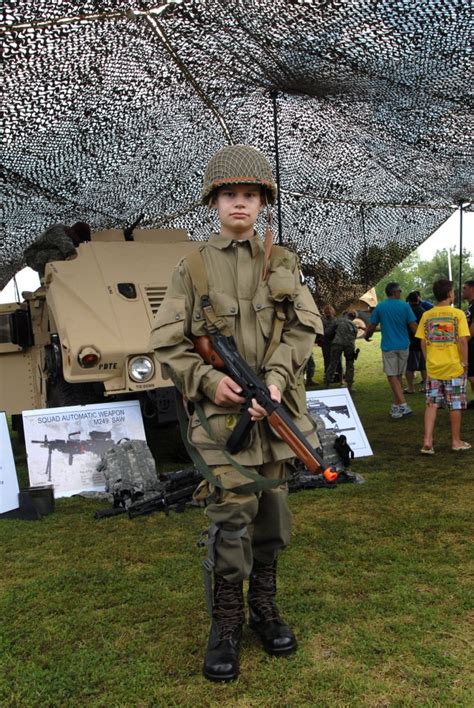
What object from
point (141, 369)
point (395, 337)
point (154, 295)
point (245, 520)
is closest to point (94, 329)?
point (141, 369)

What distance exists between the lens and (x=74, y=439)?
5.20 m

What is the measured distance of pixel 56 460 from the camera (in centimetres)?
509

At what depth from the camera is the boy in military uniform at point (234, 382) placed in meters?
2.36

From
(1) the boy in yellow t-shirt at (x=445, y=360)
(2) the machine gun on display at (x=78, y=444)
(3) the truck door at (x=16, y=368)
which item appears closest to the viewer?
(2) the machine gun on display at (x=78, y=444)

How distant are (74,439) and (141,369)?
74 centimetres

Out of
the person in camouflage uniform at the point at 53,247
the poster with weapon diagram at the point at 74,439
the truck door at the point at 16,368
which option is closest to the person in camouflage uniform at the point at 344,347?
the truck door at the point at 16,368

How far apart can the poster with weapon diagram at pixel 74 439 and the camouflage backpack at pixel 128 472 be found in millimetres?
135

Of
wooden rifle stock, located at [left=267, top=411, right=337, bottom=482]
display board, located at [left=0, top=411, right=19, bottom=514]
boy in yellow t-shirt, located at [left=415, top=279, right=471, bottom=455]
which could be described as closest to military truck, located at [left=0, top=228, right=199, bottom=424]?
display board, located at [left=0, top=411, right=19, bottom=514]

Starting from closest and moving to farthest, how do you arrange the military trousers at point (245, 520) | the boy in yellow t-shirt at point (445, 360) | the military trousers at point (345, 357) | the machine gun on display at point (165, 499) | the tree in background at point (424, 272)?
1. the military trousers at point (245, 520)
2. the machine gun on display at point (165, 499)
3. the boy in yellow t-shirt at point (445, 360)
4. the military trousers at point (345, 357)
5. the tree in background at point (424, 272)

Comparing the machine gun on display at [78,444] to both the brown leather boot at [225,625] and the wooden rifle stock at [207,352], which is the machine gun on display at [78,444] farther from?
the wooden rifle stock at [207,352]

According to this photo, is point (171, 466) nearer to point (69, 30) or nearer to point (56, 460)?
point (56, 460)

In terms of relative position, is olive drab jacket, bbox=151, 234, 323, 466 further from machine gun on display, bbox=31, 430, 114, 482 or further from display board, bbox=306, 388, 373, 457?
display board, bbox=306, 388, 373, 457

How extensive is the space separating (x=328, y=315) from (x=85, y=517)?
303 inches

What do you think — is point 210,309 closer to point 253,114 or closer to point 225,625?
point 225,625
